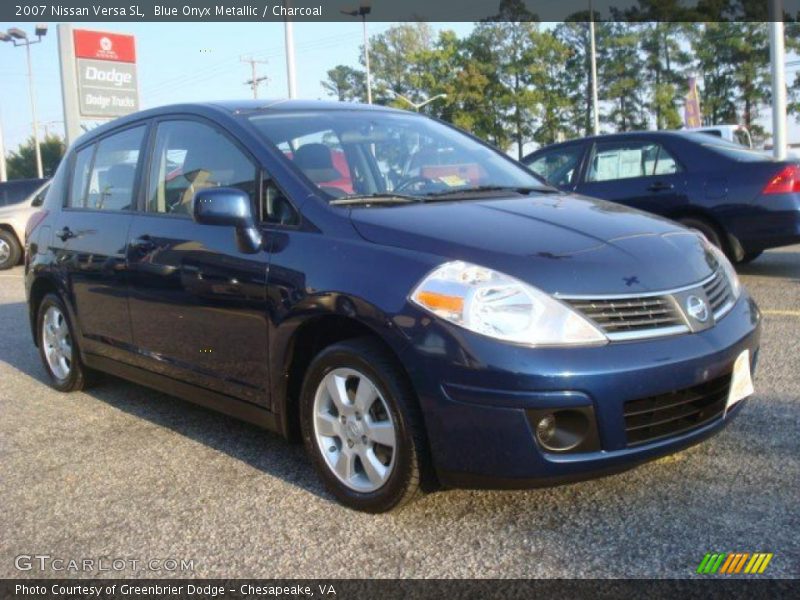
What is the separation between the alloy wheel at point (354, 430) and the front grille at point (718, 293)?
1257 millimetres

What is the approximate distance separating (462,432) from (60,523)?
1666 millimetres

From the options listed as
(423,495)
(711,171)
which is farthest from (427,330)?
(711,171)

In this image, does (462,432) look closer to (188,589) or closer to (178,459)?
(188,589)

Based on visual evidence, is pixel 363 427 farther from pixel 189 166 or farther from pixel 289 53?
pixel 289 53

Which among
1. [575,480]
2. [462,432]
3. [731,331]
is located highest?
[731,331]

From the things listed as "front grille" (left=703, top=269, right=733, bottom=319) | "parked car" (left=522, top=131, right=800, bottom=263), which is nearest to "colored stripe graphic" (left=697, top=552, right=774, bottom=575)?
"front grille" (left=703, top=269, right=733, bottom=319)

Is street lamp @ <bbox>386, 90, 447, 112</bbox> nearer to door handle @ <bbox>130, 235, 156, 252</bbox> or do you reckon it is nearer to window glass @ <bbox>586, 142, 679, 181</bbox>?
window glass @ <bbox>586, 142, 679, 181</bbox>

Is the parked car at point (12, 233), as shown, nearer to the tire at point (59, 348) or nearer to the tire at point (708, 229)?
the tire at point (59, 348)

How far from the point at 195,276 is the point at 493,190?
4.66 ft

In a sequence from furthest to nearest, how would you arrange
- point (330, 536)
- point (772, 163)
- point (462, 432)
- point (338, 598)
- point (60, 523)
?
point (772, 163) → point (60, 523) → point (330, 536) → point (462, 432) → point (338, 598)

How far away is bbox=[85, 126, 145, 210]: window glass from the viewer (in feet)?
14.6

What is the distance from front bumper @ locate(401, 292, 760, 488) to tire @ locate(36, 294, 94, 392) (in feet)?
10.0

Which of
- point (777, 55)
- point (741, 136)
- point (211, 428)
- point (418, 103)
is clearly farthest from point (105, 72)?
point (418, 103)

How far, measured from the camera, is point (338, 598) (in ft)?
8.20
